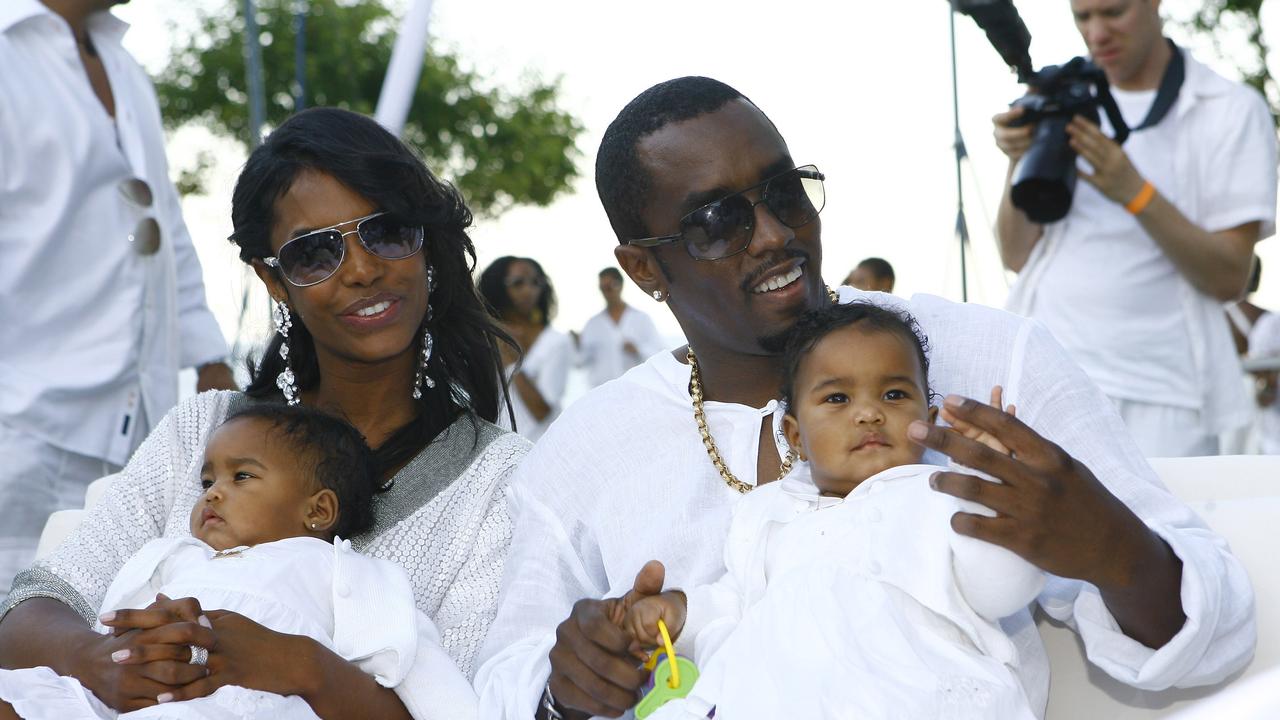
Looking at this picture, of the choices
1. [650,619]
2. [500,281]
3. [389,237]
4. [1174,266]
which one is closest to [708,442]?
[650,619]

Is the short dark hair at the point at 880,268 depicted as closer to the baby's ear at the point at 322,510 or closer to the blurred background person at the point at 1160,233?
the blurred background person at the point at 1160,233

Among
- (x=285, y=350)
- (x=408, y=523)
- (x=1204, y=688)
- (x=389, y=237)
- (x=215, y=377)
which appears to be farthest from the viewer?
(x=215, y=377)

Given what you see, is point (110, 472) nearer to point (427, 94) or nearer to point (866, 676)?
point (866, 676)

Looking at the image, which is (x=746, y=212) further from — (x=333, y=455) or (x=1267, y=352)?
(x=1267, y=352)

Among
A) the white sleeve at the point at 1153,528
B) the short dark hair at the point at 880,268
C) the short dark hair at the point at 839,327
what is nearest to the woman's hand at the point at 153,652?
the short dark hair at the point at 839,327

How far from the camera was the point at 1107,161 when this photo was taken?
448cm

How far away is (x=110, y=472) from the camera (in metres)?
4.55

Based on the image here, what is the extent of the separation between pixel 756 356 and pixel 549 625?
0.69 m

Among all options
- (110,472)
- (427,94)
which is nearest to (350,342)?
(110,472)

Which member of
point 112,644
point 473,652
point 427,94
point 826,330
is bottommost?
point 427,94

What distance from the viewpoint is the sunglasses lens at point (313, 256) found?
332cm

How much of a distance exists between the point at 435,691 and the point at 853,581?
930mm

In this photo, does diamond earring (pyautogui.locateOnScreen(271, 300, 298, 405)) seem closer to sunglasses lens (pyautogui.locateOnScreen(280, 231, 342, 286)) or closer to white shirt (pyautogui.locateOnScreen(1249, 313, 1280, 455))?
sunglasses lens (pyautogui.locateOnScreen(280, 231, 342, 286))

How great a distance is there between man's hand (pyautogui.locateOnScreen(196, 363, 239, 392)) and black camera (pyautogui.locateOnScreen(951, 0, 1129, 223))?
8.59 ft
